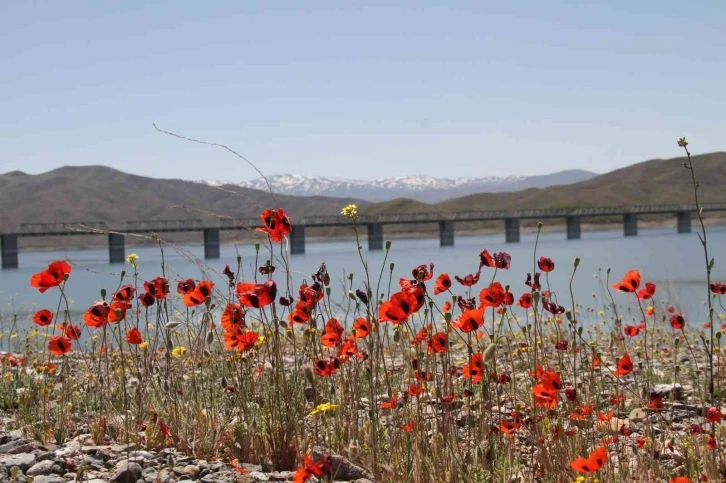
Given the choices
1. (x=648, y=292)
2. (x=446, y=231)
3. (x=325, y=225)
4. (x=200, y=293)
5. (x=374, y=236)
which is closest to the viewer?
(x=200, y=293)

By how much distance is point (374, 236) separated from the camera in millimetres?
101062

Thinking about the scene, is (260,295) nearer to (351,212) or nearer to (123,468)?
(351,212)

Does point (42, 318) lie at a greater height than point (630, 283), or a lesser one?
lesser

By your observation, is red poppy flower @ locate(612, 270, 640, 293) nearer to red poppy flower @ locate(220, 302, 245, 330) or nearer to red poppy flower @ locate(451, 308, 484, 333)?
red poppy flower @ locate(451, 308, 484, 333)

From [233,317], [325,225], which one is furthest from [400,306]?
[325,225]

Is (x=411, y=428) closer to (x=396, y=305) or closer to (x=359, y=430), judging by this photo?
(x=359, y=430)

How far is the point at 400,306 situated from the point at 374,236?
Answer: 97706 mm

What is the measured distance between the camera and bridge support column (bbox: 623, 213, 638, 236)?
4363 inches

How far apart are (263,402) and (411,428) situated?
0.98m

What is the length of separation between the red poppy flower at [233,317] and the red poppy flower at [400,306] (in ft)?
3.40

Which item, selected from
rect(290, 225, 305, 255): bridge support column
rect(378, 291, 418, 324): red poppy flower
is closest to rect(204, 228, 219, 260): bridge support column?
rect(290, 225, 305, 255): bridge support column

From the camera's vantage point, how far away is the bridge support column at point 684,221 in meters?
117

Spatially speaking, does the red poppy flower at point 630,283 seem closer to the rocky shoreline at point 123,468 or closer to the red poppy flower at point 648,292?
the red poppy flower at point 648,292

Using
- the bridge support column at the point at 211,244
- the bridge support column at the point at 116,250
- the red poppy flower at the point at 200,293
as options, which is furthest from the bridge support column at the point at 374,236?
the red poppy flower at the point at 200,293
